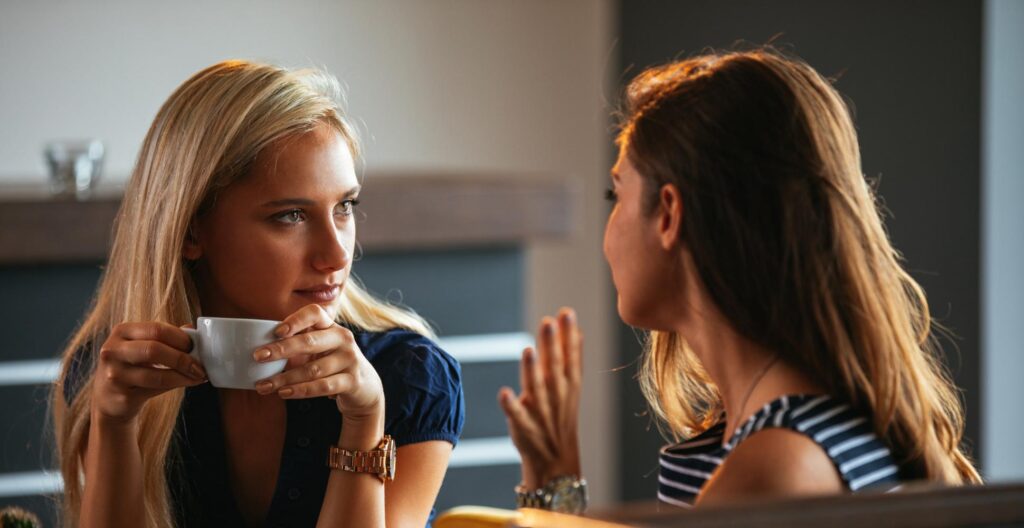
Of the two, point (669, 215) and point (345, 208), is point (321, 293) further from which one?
point (669, 215)

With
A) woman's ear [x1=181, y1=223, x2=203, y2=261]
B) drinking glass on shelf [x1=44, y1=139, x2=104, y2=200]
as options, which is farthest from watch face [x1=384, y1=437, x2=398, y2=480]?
drinking glass on shelf [x1=44, y1=139, x2=104, y2=200]

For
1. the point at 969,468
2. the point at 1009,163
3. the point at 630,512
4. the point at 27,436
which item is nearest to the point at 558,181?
the point at 1009,163

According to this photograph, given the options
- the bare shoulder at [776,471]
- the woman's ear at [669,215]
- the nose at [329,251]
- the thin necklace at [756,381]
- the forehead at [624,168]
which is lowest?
the bare shoulder at [776,471]

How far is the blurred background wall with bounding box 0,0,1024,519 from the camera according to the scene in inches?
116

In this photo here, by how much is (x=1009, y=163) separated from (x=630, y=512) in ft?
7.87

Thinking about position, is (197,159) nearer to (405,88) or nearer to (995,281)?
(995,281)

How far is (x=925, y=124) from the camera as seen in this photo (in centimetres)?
306

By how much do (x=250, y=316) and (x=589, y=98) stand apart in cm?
308

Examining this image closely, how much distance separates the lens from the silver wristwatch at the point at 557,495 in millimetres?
1190

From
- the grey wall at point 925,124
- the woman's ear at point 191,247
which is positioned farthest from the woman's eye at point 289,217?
the grey wall at point 925,124

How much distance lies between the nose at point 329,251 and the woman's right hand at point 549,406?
29 centimetres

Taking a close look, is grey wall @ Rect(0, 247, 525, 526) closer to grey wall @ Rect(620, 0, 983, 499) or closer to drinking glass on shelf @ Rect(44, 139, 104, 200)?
drinking glass on shelf @ Rect(44, 139, 104, 200)

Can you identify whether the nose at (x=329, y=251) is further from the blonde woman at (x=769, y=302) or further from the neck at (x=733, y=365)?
the neck at (x=733, y=365)

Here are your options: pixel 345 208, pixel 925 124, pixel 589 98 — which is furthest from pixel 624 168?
pixel 589 98
